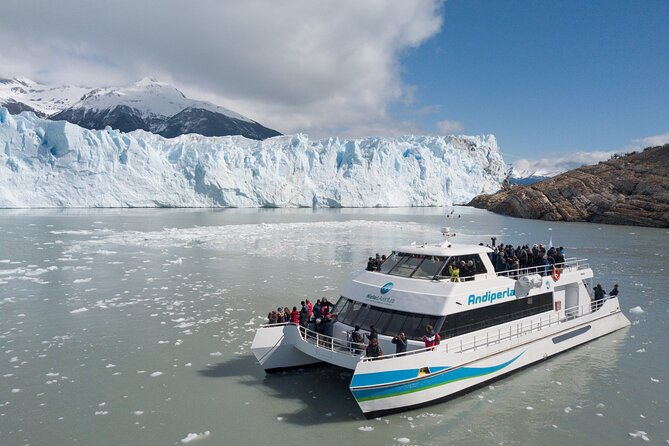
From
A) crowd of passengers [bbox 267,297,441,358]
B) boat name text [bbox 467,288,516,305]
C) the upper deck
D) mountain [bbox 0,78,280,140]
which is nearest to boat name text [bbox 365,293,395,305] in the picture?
the upper deck

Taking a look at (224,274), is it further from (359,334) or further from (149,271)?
(359,334)

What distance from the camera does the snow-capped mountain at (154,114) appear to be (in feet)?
534

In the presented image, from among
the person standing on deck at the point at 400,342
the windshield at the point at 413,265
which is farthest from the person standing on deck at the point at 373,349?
the windshield at the point at 413,265

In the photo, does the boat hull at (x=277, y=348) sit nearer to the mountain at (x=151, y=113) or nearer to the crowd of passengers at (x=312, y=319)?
the crowd of passengers at (x=312, y=319)

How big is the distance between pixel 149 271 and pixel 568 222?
4854 centimetres

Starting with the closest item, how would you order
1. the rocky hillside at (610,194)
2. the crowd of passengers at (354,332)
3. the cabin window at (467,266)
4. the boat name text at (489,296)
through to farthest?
the crowd of passengers at (354,332)
the boat name text at (489,296)
the cabin window at (467,266)
the rocky hillside at (610,194)

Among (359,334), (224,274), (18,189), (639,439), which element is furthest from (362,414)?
(18,189)

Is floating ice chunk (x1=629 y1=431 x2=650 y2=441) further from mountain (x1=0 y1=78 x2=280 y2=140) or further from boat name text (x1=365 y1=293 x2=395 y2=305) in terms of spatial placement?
mountain (x1=0 y1=78 x2=280 y2=140)

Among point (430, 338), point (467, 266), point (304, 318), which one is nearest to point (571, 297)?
point (467, 266)

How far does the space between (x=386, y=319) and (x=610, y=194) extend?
52781 millimetres

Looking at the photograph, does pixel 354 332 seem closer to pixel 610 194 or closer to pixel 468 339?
pixel 468 339

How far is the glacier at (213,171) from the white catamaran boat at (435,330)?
2161 inches

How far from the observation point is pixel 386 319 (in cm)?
882

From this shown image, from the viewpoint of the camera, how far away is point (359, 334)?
8.34 m
